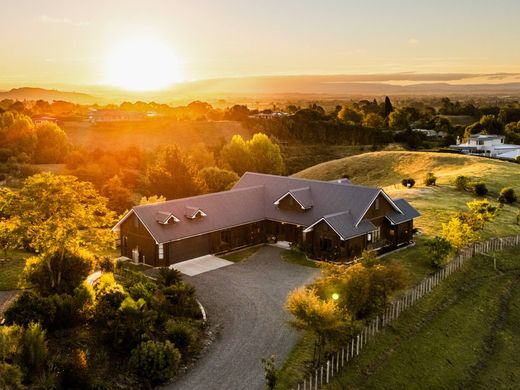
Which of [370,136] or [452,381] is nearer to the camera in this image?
[452,381]

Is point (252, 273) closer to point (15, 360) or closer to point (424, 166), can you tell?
point (15, 360)

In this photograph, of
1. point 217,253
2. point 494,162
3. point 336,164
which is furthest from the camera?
point 336,164

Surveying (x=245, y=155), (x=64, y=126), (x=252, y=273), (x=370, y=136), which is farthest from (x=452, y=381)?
(x=64, y=126)

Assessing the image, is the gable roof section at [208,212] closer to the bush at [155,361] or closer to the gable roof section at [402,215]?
the gable roof section at [402,215]

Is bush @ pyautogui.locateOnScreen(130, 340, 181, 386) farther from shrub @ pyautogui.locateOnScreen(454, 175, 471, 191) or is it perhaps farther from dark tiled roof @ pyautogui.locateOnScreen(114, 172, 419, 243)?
shrub @ pyautogui.locateOnScreen(454, 175, 471, 191)

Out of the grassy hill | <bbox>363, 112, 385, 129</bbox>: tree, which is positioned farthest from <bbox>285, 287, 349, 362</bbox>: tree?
<bbox>363, 112, 385, 129</bbox>: tree

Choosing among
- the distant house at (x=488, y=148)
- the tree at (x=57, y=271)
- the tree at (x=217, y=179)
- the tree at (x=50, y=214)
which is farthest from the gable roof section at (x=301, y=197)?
the distant house at (x=488, y=148)
